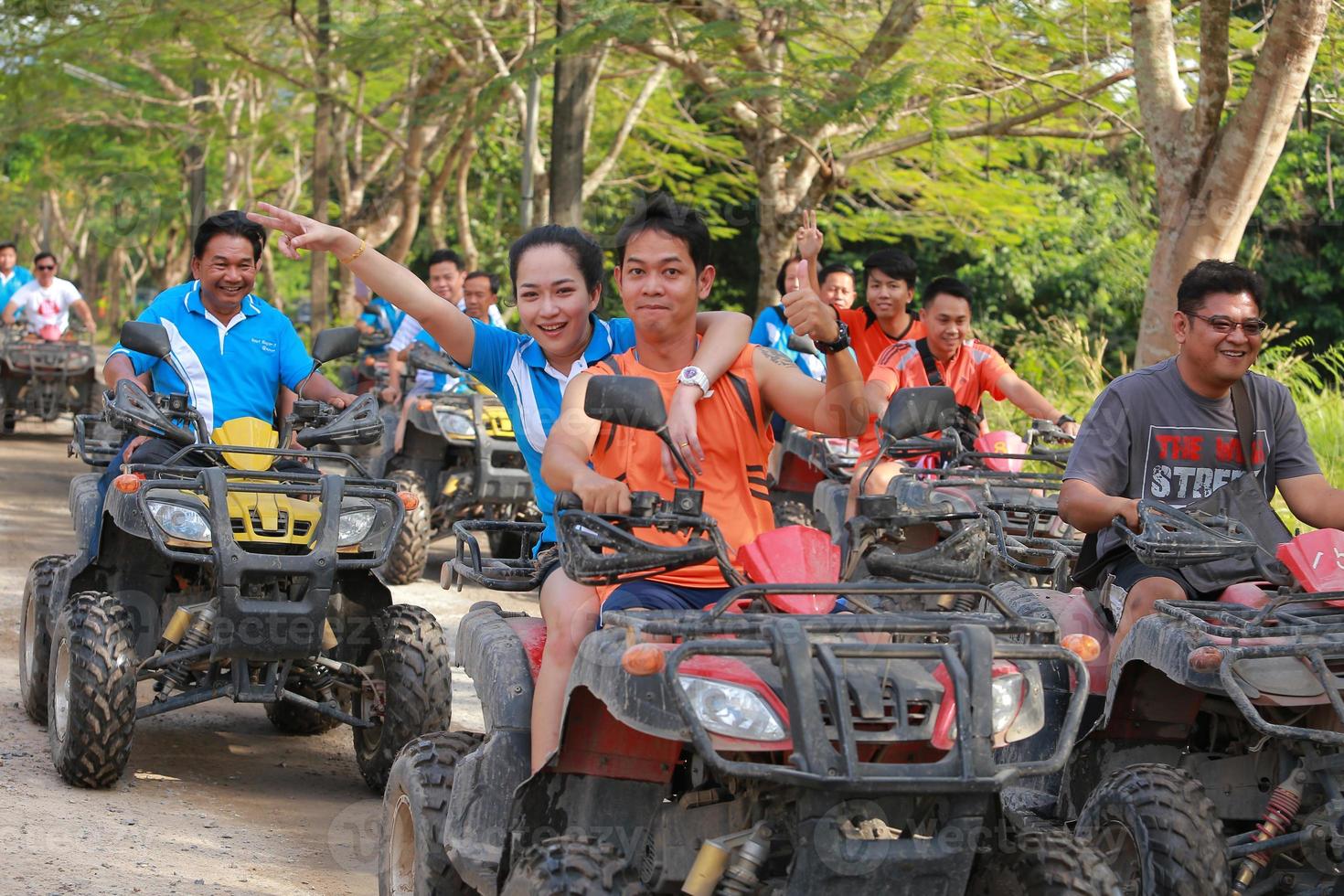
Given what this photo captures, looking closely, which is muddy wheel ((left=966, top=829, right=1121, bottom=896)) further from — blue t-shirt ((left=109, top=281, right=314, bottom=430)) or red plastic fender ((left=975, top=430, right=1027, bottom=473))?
red plastic fender ((left=975, top=430, right=1027, bottom=473))

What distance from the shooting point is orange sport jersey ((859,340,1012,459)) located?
8836 millimetres

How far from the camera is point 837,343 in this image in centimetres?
445

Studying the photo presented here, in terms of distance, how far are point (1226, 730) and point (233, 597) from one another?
11.4ft

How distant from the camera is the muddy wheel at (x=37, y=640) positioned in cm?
731

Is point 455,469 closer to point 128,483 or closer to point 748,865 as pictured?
point 128,483

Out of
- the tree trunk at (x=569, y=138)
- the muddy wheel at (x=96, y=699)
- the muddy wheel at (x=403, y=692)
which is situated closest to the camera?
the muddy wheel at (x=96, y=699)

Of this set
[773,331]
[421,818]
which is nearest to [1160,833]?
[421,818]

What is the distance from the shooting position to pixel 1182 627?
465 cm

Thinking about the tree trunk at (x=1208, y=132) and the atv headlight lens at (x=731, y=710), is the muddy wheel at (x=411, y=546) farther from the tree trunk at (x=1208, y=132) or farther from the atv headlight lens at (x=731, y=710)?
the atv headlight lens at (x=731, y=710)

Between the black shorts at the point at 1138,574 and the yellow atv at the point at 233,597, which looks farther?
the yellow atv at the point at 233,597

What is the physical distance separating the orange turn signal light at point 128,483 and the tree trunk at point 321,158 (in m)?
13.7

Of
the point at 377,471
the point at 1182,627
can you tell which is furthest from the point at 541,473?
the point at 377,471

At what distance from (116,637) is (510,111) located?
68.6ft

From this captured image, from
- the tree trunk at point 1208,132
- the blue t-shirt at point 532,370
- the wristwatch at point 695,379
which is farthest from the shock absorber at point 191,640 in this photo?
the tree trunk at point 1208,132
